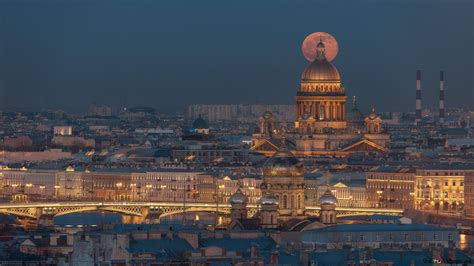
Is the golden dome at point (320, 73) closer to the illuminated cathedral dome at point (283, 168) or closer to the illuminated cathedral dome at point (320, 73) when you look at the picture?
the illuminated cathedral dome at point (320, 73)

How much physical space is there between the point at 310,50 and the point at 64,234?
227 ft

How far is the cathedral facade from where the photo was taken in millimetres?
137000

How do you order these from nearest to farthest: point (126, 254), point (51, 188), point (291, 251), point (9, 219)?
point (126, 254) < point (291, 251) < point (9, 219) < point (51, 188)

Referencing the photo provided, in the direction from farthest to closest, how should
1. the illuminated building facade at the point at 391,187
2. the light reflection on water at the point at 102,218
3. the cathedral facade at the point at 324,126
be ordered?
the cathedral facade at the point at 324,126 < the illuminated building facade at the point at 391,187 < the light reflection on water at the point at 102,218

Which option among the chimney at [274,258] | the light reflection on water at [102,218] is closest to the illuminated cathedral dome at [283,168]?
the light reflection on water at [102,218]

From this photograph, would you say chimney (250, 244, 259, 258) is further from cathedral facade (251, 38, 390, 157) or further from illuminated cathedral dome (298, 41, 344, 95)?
illuminated cathedral dome (298, 41, 344, 95)

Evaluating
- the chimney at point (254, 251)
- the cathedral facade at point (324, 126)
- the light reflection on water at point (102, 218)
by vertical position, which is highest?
the cathedral facade at point (324, 126)

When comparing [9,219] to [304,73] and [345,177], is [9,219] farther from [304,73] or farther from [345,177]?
[304,73]

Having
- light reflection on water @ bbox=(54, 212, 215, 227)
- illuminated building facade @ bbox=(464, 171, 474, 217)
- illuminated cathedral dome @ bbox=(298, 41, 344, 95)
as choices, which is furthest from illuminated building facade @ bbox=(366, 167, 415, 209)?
illuminated cathedral dome @ bbox=(298, 41, 344, 95)

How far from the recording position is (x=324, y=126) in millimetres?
138500

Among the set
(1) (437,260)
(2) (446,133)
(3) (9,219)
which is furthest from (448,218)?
(2) (446,133)

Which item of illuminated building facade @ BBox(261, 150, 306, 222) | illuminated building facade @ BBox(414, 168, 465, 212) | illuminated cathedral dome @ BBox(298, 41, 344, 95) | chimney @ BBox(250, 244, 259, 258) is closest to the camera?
chimney @ BBox(250, 244, 259, 258)

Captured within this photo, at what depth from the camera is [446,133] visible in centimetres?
18212

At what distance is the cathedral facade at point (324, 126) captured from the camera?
137 metres
